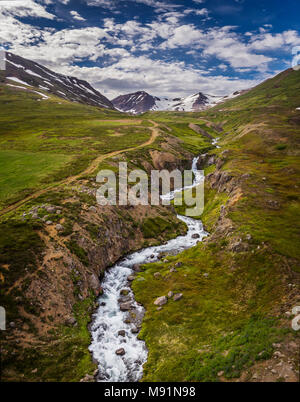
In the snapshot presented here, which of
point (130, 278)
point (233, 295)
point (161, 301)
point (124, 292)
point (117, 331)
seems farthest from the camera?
point (130, 278)

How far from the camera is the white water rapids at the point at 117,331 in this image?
28.0m

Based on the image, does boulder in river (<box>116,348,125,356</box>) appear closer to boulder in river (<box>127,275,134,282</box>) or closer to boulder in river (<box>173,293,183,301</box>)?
boulder in river (<box>173,293,183,301</box>)

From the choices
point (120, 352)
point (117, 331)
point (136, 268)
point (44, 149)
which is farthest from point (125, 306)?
point (44, 149)

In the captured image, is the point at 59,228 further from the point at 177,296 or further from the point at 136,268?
the point at 177,296

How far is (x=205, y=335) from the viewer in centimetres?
3069

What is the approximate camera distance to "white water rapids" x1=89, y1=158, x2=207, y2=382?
28031 millimetres

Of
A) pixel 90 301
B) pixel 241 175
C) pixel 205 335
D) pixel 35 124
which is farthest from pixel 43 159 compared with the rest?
pixel 35 124

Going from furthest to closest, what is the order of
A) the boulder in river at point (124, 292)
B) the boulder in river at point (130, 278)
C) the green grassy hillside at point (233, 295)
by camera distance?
the boulder in river at point (130, 278) < the boulder in river at point (124, 292) < the green grassy hillside at point (233, 295)

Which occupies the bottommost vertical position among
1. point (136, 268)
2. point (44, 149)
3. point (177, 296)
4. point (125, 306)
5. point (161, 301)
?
point (125, 306)

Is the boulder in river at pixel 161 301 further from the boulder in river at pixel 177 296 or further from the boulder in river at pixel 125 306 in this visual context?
the boulder in river at pixel 125 306

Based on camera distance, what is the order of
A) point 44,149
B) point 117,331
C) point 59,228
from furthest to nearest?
point 44,149 → point 59,228 → point 117,331

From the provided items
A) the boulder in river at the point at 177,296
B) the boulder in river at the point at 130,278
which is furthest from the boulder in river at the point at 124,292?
the boulder in river at the point at 177,296

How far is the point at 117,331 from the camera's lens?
3366 centimetres

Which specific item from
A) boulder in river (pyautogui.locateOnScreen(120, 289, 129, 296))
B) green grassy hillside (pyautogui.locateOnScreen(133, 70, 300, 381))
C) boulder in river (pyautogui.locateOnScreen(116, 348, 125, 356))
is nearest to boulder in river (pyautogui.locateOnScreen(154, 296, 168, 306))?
green grassy hillside (pyautogui.locateOnScreen(133, 70, 300, 381))
